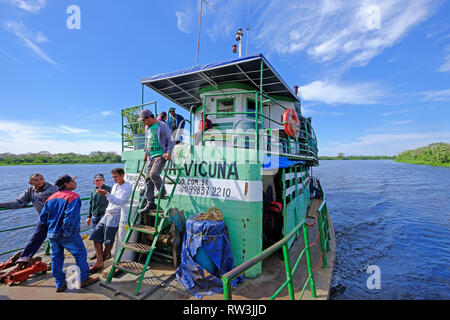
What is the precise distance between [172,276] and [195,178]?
2.11 metres

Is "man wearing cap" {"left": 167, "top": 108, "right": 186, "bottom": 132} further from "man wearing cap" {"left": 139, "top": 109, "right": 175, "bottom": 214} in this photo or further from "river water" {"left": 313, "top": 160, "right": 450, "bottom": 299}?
"river water" {"left": 313, "top": 160, "right": 450, "bottom": 299}

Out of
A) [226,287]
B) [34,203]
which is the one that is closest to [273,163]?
[226,287]

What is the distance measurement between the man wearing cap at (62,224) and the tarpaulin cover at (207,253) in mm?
1946

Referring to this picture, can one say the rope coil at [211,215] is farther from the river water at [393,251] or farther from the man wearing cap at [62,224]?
the river water at [393,251]

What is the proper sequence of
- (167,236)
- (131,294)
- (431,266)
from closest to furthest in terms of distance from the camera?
(131,294), (167,236), (431,266)

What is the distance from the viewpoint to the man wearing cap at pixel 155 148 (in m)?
4.20

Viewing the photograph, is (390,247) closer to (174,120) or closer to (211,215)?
(211,215)

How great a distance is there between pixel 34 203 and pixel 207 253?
3.84 meters

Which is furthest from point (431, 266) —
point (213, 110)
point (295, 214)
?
point (213, 110)

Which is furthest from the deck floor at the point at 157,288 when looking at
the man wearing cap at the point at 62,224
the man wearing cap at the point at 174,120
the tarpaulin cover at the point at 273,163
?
the man wearing cap at the point at 174,120

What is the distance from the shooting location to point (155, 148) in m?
4.39

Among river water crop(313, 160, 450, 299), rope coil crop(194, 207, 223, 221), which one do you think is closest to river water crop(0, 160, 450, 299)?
river water crop(313, 160, 450, 299)
